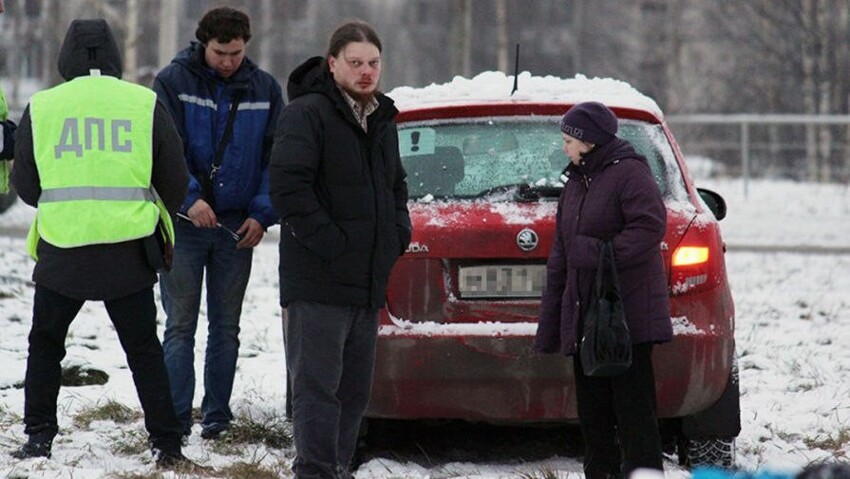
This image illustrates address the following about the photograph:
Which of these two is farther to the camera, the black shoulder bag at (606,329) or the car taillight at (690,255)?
the car taillight at (690,255)

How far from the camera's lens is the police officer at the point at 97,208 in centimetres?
519

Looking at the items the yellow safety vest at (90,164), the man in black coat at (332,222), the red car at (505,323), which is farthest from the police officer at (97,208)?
the red car at (505,323)

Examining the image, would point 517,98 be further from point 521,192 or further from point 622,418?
point 622,418

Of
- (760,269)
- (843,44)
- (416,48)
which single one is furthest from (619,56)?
(760,269)

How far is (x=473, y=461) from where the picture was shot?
5.96m

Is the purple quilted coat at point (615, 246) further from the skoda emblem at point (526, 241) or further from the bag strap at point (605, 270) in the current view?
the skoda emblem at point (526, 241)

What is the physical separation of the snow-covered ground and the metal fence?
7824mm

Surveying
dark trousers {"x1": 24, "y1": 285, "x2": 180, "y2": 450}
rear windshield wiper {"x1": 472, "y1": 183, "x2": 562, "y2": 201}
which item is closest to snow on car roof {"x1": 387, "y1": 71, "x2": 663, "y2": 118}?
rear windshield wiper {"x1": 472, "y1": 183, "x2": 562, "y2": 201}

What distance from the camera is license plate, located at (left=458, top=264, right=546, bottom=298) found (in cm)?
534

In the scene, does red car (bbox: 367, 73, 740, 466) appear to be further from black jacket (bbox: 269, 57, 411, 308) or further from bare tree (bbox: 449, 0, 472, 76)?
bare tree (bbox: 449, 0, 472, 76)

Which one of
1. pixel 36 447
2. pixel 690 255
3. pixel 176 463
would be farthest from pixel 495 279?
pixel 36 447

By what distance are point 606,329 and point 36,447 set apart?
2172mm

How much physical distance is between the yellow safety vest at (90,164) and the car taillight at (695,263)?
1.91 m

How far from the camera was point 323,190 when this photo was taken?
4.75 m
